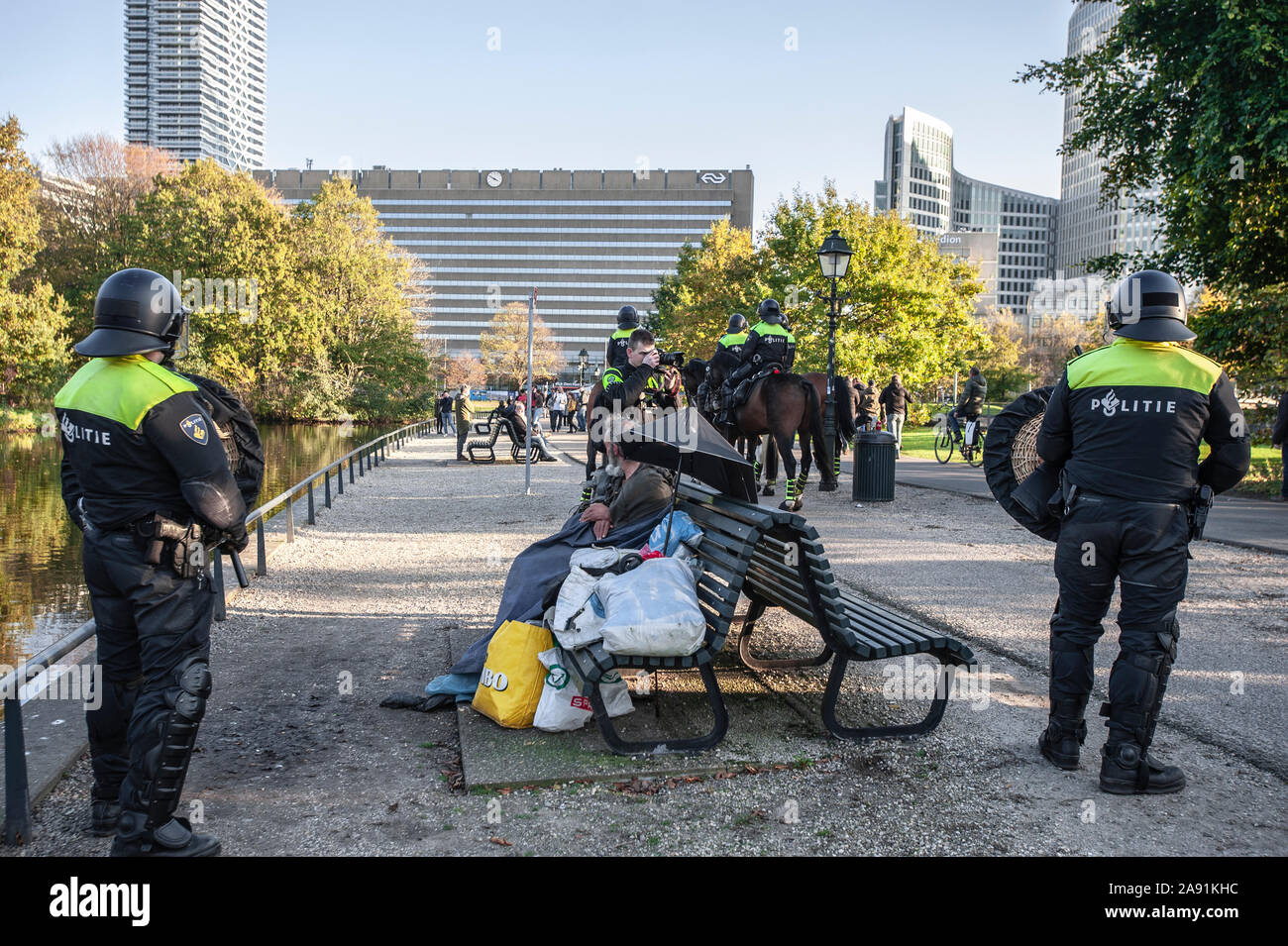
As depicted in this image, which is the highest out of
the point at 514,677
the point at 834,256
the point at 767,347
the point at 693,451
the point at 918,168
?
the point at 918,168

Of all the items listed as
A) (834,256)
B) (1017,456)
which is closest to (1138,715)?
(1017,456)

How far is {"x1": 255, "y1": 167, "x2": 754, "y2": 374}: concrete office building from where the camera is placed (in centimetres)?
15250

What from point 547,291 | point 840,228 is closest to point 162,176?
point 840,228

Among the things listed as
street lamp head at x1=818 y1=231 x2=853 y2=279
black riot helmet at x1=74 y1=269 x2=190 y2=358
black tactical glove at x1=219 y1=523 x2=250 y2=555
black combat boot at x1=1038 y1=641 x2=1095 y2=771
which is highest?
street lamp head at x1=818 y1=231 x2=853 y2=279

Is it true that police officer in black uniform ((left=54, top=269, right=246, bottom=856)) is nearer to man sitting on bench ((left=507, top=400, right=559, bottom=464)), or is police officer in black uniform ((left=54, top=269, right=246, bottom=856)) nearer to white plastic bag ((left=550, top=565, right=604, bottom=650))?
white plastic bag ((left=550, top=565, right=604, bottom=650))

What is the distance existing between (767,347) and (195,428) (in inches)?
371

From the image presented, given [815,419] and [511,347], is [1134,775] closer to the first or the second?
[815,419]

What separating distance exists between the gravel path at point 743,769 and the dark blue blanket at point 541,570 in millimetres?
491

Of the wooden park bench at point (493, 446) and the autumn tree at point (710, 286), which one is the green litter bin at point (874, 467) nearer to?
the wooden park bench at point (493, 446)

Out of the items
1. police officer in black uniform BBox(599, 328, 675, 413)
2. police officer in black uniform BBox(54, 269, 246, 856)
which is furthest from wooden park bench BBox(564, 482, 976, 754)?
police officer in black uniform BBox(599, 328, 675, 413)

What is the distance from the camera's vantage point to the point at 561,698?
4.77 metres

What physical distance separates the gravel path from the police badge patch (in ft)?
4.98

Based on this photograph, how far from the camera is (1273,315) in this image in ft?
50.1
